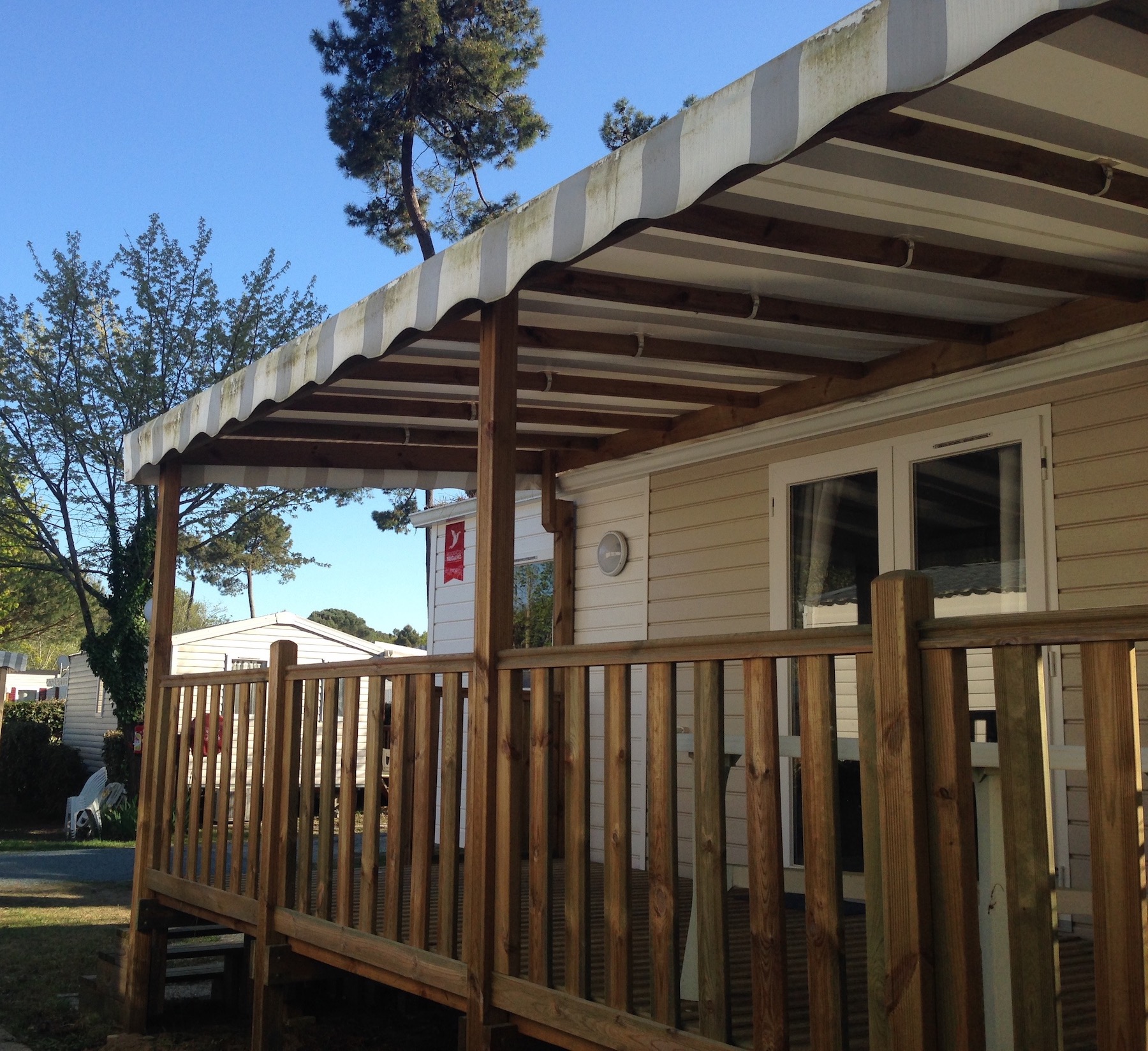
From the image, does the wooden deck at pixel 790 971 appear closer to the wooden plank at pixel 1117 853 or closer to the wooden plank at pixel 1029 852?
the wooden plank at pixel 1029 852

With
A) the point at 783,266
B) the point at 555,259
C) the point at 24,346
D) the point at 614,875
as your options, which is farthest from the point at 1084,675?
the point at 24,346

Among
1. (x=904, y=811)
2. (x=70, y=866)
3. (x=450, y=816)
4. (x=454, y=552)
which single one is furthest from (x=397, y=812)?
(x=70, y=866)

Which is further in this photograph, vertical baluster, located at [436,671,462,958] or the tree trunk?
the tree trunk

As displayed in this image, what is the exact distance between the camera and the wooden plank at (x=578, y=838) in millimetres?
3070

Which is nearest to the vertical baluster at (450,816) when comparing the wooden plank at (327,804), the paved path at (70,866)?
the wooden plank at (327,804)

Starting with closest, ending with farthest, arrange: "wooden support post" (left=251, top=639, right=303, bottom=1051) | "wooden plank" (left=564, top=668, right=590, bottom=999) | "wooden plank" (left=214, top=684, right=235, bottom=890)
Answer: "wooden plank" (left=564, top=668, right=590, bottom=999) → "wooden support post" (left=251, top=639, right=303, bottom=1051) → "wooden plank" (left=214, top=684, right=235, bottom=890)

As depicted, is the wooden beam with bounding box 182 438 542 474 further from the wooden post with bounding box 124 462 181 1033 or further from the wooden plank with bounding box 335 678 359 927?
the wooden plank with bounding box 335 678 359 927

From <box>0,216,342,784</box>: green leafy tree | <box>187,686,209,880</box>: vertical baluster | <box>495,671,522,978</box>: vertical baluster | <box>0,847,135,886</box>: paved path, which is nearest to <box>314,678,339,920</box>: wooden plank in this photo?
<box>495,671,522,978</box>: vertical baluster

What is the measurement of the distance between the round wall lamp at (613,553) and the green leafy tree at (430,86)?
10197mm

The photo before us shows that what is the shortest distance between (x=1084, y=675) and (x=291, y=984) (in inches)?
151

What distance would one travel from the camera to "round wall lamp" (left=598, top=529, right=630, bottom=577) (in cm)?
663

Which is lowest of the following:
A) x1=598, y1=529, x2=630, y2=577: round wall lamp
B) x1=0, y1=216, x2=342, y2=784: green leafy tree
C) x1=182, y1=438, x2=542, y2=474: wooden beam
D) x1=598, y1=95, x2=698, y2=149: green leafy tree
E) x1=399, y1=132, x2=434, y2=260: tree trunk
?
x1=598, y1=529, x2=630, y2=577: round wall lamp

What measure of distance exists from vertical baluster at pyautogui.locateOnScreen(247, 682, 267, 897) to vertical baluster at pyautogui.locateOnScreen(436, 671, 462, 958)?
129cm

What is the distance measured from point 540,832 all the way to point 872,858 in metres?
1.25
